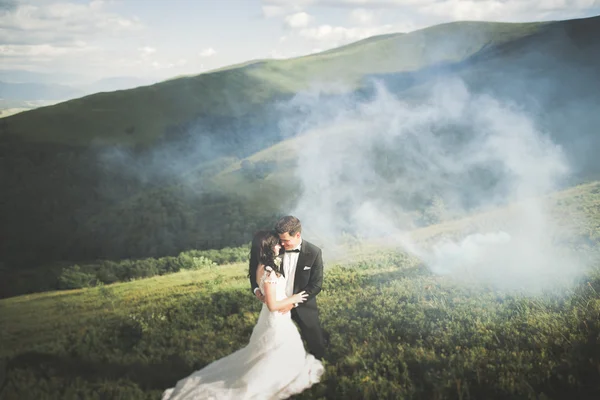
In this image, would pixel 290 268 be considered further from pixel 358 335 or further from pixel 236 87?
pixel 236 87

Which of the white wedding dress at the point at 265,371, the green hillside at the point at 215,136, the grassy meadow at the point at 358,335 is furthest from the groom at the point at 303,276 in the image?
the green hillside at the point at 215,136

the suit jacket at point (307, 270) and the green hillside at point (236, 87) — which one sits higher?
the green hillside at point (236, 87)

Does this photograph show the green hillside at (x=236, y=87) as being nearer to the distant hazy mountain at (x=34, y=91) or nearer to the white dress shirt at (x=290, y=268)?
the distant hazy mountain at (x=34, y=91)

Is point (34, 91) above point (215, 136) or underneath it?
above

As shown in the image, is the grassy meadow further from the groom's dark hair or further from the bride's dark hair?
the groom's dark hair

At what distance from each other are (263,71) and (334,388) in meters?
40.1

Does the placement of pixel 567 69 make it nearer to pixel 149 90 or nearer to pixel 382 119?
Result: pixel 382 119

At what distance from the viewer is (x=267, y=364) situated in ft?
18.5

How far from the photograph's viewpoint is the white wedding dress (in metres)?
5.48

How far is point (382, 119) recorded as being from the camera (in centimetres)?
2884

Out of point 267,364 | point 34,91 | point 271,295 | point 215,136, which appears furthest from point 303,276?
point 215,136

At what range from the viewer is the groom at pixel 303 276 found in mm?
6000

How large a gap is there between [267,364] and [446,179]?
15655mm

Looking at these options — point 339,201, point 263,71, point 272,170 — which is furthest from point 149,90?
point 339,201
